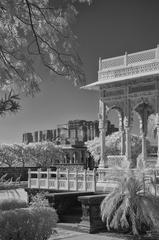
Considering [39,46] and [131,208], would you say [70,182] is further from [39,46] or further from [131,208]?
[39,46]

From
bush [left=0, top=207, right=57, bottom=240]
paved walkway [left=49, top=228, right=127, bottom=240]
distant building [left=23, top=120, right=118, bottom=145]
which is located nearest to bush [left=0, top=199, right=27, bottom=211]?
paved walkway [left=49, top=228, right=127, bottom=240]

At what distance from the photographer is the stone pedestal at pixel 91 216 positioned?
13.9 meters

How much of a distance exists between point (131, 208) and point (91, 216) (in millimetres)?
2531

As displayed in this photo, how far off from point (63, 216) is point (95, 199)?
2818mm

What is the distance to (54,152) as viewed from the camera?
74438 millimetres

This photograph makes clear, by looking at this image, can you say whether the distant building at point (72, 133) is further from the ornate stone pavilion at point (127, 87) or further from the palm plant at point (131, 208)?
the palm plant at point (131, 208)

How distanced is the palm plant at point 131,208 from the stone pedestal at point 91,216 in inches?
51.4

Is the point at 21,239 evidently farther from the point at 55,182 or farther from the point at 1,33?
the point at 55,182

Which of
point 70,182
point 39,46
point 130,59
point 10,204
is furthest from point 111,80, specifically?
point 39,46

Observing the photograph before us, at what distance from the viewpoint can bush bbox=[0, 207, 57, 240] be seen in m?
9.31

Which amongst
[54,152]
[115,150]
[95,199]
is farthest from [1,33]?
[54,152]

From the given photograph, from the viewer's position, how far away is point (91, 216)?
46.4ft

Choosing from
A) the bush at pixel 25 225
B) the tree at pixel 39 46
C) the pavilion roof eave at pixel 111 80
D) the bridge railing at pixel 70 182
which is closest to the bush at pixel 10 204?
the bush at pixel 25 225

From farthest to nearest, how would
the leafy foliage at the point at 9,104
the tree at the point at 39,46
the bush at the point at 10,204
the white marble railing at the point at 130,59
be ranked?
the white marble railing at the point at 130,59
the bush at the point at 10,204
the tree at the point at 39,46
the leafy foliage at the point at 9,104
